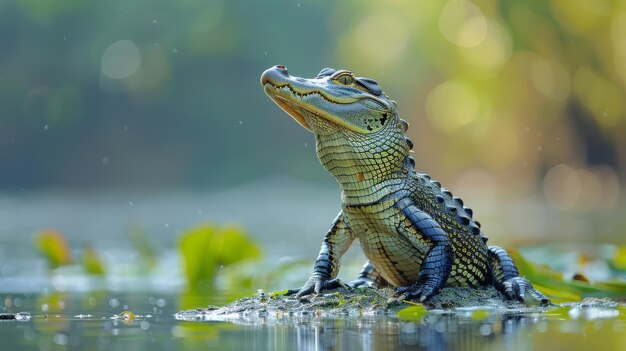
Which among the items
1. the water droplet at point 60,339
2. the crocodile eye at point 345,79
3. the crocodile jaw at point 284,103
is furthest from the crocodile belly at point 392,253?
the water droplet at point 60,339

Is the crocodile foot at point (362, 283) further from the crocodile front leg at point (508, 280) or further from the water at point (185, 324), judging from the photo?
the water at point (185, 324)

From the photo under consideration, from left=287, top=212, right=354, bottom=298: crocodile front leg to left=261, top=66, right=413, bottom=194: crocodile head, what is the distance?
0.32 m

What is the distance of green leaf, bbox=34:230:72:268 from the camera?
9758 millimetres

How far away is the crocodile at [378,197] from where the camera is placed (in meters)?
5.55

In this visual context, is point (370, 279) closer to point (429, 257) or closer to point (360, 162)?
point (429, 257)

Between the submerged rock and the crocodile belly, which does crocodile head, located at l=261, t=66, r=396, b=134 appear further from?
the submerged rock

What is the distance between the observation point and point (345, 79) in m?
5.75

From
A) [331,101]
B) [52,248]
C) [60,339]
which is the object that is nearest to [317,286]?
[331,101]

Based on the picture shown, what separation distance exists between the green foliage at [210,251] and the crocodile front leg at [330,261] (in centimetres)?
245

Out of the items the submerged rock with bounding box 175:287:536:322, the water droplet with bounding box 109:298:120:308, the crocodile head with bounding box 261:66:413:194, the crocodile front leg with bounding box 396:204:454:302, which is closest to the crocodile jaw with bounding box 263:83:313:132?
the crocodile head with bounding box 261:66:413:194

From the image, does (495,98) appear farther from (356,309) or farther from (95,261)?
(356,309)

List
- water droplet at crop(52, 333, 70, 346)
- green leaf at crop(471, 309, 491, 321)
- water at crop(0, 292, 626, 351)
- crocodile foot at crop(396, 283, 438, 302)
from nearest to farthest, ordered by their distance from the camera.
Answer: water at crop(0, 292, 626, 351) → water droplet at crop(52, 333, 70, 346) → green leaf at crop(471, 309, 491, 321) → crocodile foot at crop(396, 283, 438, 302)

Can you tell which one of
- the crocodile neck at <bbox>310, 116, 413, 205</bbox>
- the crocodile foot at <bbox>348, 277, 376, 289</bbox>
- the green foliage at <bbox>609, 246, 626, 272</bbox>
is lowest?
the crocodile foot at <bbox>348, 277, 376, 289</bbox>

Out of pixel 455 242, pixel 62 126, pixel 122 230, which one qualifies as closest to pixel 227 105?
pixel 62 126
